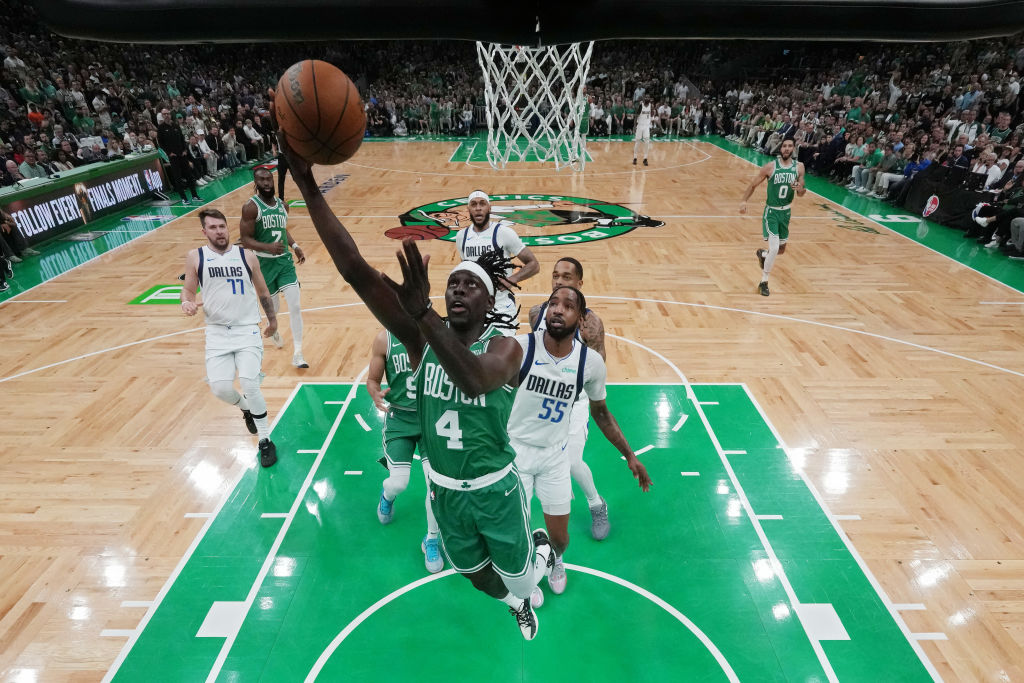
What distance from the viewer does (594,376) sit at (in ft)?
11.9

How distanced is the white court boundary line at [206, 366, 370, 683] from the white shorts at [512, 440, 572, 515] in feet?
4.58

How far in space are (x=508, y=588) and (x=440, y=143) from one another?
23.1 m

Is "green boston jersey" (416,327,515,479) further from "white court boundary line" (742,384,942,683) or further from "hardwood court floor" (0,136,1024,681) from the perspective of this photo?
"white court boundary line" (742,384,942,683)

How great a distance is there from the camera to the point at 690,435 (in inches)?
217

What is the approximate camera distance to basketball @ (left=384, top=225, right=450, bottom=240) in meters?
11.6

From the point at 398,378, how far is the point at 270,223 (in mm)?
3172

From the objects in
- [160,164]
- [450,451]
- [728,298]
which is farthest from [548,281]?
[160,164]

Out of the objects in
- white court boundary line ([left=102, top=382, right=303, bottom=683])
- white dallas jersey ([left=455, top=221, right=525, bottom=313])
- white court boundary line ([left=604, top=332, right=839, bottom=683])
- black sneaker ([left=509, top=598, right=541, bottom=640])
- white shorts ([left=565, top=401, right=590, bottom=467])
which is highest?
white dallas jersey ([left=455, top=221, right=525, bottom=313])

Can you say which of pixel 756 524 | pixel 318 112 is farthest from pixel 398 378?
pixel 756 524

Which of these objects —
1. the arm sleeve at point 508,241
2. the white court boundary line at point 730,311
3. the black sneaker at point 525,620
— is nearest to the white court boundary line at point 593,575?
the black sneaker at point 525,620

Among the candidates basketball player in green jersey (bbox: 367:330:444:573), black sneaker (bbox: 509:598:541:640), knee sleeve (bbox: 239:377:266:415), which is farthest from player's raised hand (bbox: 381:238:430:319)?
knee sleeve (bbox: 239:377:266:415)

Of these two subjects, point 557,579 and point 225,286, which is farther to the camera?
point 225,286

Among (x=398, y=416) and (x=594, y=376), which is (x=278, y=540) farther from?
Result: (x=594, y=376)

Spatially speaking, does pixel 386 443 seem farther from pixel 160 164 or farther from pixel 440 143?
pixel 440 143
